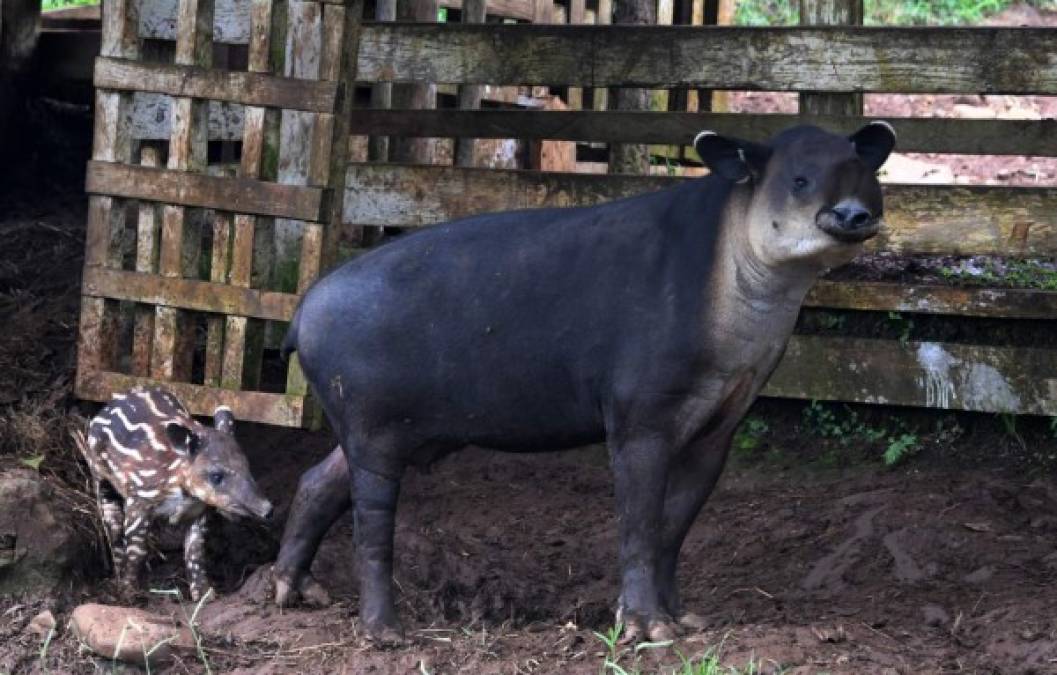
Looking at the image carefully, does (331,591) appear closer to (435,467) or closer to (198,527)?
(198,527)

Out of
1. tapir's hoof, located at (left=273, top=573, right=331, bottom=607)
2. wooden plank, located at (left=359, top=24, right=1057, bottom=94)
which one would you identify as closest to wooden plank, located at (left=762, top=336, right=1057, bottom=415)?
wooden plank, located at (left=359, top=24, right=1057, bottom=94)

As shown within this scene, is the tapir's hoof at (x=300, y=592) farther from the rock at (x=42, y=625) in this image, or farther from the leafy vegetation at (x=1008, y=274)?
the leafy vegetation at (x=1008, y=274)

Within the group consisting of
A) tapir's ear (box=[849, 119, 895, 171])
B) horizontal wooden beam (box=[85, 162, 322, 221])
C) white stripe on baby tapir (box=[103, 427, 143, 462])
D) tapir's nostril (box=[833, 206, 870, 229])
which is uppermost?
tapir's ear (box=[849, 119, 895, 171])

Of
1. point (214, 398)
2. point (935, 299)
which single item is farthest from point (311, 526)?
point (935, 299)

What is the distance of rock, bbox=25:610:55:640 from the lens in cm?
640

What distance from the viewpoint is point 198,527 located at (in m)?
7.33

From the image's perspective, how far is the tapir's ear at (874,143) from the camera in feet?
20.1

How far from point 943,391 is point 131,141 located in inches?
153

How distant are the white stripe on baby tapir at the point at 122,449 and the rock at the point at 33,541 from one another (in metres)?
0.34

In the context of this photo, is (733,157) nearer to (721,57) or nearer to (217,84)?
(721,57)

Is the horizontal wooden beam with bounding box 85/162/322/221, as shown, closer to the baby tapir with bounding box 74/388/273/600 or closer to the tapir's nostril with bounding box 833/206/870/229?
the baby tapir with bounding box 74/388/273/600

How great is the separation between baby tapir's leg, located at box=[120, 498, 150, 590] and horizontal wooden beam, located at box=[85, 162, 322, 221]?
4.58 ft

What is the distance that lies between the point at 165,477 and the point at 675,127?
2.89 metres

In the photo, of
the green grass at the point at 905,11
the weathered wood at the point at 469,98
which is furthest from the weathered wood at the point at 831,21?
the green grass at the point at 905,11
